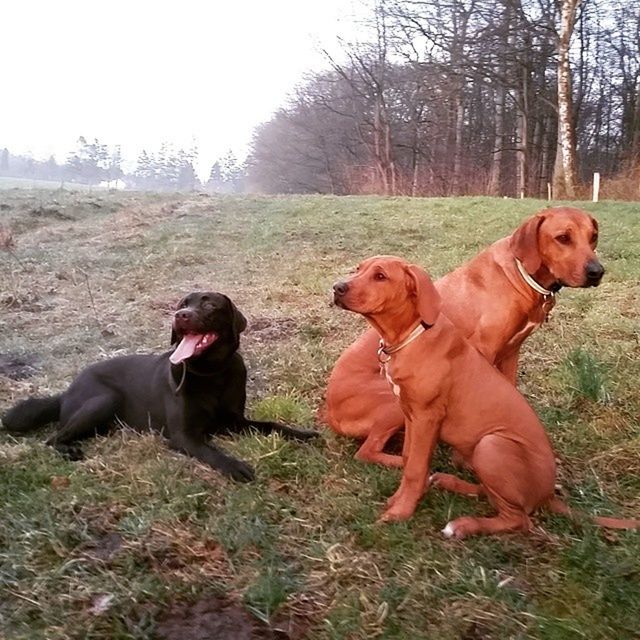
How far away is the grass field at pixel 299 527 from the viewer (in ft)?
9.10

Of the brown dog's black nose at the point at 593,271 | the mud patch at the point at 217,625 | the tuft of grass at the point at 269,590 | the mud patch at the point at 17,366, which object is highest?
the brown dog's black nose at the point at 593,271

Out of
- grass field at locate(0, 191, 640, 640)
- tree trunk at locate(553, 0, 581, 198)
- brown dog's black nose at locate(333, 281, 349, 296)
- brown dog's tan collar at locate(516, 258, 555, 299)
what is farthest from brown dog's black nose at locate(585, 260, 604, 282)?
tree trunk at locate(553, 0, 581, 198)

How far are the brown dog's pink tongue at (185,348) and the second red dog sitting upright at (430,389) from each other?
4.37ft

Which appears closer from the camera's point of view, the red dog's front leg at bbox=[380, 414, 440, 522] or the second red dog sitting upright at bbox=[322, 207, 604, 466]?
the red dog's front leg at bbox=[380, 414, 440, 522]

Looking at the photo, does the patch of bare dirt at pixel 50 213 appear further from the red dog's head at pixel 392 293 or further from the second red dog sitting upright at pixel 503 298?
the red dog's head at pixel 392 293

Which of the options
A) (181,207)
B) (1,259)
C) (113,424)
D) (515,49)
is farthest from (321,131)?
(113,424)

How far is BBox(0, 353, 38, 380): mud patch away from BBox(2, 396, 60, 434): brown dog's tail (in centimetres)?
136

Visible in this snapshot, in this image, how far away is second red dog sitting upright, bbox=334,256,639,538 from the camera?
354cm

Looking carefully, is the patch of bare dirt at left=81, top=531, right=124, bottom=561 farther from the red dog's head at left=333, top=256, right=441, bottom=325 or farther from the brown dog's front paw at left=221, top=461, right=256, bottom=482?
the red dog's head at left=333, top=256, right=441, bottom=325

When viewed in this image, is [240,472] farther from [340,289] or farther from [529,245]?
[529,245]

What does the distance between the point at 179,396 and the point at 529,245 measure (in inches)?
94.0

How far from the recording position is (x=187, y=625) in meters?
2.75

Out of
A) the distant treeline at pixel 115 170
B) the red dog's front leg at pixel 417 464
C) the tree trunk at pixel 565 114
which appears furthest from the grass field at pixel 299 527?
the distant treeline at pixel 115 170

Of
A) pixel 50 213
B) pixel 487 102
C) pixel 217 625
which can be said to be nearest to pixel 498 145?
pixel 487 102
